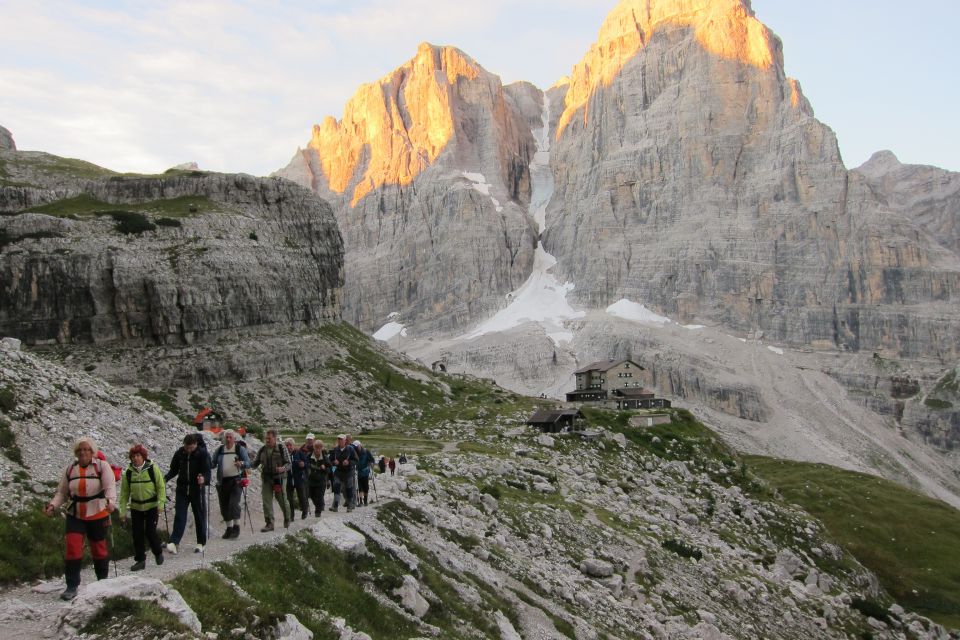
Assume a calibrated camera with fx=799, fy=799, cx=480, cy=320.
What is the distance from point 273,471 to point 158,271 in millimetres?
62930

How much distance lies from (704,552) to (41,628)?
130 feet

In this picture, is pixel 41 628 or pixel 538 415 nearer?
pixel 41 628

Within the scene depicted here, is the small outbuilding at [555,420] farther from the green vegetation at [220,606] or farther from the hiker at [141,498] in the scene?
the green vegetation at [220,606]

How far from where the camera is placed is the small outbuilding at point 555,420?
7119 cm

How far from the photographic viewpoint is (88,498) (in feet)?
48.4

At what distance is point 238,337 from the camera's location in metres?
83.4

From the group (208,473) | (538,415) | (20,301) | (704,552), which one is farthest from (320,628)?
(20,301)

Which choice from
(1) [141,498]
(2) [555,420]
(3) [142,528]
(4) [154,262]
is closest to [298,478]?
(3) [142,528]

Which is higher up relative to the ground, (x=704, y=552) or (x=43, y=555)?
(x=43, y=555)

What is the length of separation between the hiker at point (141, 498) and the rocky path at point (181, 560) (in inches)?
22.6

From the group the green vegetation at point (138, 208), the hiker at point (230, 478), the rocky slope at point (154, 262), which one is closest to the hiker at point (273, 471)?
the hiker at point (230, 478)

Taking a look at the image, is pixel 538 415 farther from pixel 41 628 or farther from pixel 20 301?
pixel 41 628

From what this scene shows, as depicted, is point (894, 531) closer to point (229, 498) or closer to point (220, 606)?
point (229, 498)

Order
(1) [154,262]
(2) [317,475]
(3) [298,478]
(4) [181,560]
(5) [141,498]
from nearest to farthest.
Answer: (5) [141,498], (4) [181,560], (3) [298,478], (2) [317,475], (1) [154,262]
